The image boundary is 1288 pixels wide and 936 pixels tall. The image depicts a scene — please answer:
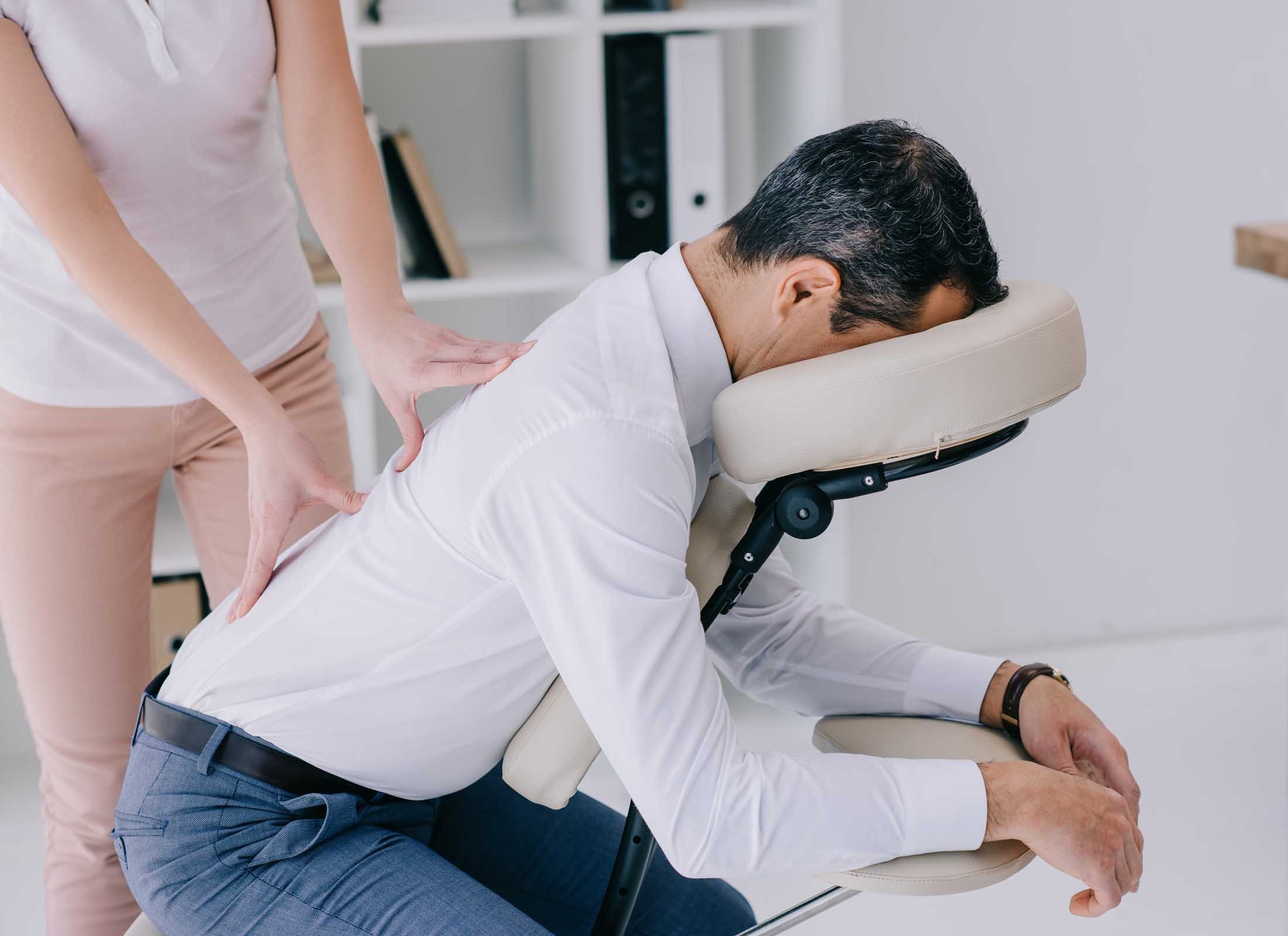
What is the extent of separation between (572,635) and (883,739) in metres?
0.36

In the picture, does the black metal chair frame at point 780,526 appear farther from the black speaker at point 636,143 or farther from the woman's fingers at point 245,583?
the black speaker at point 636,143

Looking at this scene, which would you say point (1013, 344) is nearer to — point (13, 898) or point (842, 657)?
point (842, 657)

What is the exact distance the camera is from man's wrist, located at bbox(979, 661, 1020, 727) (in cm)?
116

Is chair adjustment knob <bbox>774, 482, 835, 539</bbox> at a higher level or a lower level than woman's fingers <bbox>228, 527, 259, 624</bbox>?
higher

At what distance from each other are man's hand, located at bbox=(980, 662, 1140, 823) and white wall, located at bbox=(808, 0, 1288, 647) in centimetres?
99

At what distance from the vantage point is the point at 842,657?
3.96 ft

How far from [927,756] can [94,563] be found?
0.81 meters

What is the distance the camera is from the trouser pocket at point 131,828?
1.02 meters

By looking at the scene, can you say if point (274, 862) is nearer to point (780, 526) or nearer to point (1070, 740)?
point (780, 526)

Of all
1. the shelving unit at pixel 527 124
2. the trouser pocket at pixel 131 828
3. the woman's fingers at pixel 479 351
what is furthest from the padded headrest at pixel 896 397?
the shelving unit at pixel 527 124

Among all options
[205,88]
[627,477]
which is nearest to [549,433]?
[627,477]

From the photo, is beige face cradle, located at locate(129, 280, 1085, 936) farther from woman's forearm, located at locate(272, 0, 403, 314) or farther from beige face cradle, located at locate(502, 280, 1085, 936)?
woman's forearm, located at locate(272, 0, 403, 314)

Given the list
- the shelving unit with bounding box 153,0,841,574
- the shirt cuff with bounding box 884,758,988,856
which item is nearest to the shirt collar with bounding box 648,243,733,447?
the shirt cuff with bounding box 884,758,988,856

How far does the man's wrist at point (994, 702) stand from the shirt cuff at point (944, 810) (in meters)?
0.22
